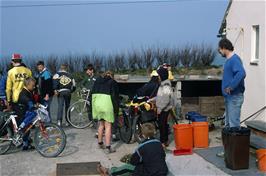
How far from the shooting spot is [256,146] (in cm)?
829

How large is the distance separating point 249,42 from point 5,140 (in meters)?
6.22

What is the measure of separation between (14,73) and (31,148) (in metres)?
1.78

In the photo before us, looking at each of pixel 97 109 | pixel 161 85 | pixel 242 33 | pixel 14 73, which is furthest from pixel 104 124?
pixel 242 33

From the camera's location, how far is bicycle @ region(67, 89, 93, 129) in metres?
12.6

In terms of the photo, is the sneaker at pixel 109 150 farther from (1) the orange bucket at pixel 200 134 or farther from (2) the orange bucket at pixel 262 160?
(2) the orange bucket at pixel 262 160

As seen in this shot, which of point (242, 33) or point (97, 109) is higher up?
point (242, 33)

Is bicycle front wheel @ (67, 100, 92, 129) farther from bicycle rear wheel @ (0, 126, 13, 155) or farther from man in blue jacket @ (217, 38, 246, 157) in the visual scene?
man in blue jacket @ (217, 38, 246, 157)

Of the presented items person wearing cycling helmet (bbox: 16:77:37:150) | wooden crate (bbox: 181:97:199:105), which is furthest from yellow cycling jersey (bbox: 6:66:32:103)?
wooden crate (bbox: 181:97:199:105)

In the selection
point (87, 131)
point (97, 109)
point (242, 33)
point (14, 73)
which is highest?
point (242, 33)

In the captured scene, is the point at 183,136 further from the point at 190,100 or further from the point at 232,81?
the point at 190,100

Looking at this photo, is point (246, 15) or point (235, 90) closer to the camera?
point (235, 90)

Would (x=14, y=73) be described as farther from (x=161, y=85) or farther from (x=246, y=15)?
(x=246, y=15)

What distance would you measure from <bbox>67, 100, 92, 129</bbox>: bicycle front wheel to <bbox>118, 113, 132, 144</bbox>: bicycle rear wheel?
7.50 ft

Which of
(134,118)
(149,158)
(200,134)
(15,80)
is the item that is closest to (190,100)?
(134,118)
